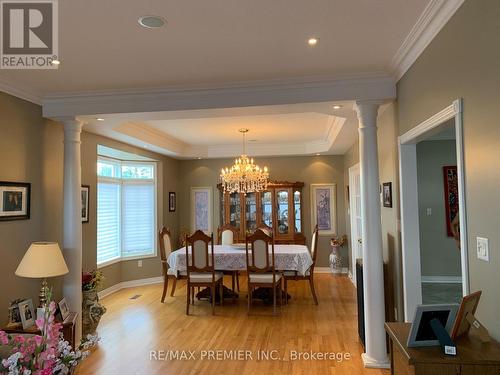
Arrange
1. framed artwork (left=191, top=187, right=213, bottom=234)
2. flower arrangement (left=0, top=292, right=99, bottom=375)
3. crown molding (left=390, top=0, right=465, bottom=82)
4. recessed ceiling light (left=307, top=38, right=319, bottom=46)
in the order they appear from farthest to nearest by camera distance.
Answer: framed artwork (left=191, top=187, right=213, bottom=234) < recessed ceiling light (left=307, top=38, right=319, bottom=46) < crown molding (left=390, top=0, right=465, bottom=82) < flower arrangement (left=0, top=292, right=99, bottom=375)

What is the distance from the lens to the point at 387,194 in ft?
11.1

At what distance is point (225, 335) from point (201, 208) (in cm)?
406

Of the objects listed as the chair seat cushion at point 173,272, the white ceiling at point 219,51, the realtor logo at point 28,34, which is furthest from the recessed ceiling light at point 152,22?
the chair seat cushion at point 173,272

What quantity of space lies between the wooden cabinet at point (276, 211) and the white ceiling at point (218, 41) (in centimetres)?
419

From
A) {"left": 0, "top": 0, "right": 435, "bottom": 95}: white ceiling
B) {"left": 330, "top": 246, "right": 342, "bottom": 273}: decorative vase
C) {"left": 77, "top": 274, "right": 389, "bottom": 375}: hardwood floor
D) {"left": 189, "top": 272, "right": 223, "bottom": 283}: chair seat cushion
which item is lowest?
{"left": 77, "top": 274, "right": 389, "bottom": 375}: hardwood floor

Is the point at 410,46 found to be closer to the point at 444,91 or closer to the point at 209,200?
the point at 444,91

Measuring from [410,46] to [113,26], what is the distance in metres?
2.06

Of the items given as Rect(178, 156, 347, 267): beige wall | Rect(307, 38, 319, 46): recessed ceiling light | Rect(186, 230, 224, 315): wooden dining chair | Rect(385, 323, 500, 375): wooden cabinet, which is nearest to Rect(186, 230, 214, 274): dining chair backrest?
Rect(186, 230, 224, 315): wooden dining chair

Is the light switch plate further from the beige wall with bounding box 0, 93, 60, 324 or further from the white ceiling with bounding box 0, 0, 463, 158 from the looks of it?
the beige wall with bounding box 0, 93, 60, 324

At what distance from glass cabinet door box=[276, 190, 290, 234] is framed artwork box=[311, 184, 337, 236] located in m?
0.58

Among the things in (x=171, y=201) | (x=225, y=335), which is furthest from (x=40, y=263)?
(x=171, y=201)

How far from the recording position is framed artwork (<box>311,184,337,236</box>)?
7227mm

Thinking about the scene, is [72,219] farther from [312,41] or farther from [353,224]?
[353,224]

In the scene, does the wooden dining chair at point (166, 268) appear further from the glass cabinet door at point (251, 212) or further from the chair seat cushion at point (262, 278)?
the glass cabinet door at point (251, 212)
